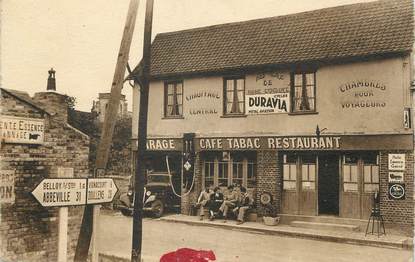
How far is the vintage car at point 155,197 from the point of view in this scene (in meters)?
15.8

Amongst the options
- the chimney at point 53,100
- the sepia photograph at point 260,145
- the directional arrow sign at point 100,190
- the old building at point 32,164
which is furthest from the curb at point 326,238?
the directional arrow sign at point 100,190

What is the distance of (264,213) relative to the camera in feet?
49.4

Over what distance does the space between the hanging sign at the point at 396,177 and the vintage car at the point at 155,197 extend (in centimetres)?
764

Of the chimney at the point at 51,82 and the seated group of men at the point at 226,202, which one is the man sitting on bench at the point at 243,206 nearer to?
the seated group of men at the point at 226,202

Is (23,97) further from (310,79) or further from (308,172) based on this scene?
(308,172)

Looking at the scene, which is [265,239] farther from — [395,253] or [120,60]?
[120,60]

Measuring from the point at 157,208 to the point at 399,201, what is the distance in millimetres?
7855

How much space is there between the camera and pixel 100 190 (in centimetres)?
637

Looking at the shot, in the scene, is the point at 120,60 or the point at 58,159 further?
the point at 58,159

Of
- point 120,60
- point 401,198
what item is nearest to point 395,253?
point 401,198

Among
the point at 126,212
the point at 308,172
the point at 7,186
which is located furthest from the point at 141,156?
the point at 126,212

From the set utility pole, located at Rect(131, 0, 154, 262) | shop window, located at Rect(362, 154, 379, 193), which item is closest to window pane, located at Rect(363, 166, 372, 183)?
shop window, located at Rect(362, 154, 379, 193)

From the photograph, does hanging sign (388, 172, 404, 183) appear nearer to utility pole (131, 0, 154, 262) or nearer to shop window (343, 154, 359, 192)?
shop window (343, 154, 359, 192)

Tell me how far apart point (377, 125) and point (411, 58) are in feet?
6.89
